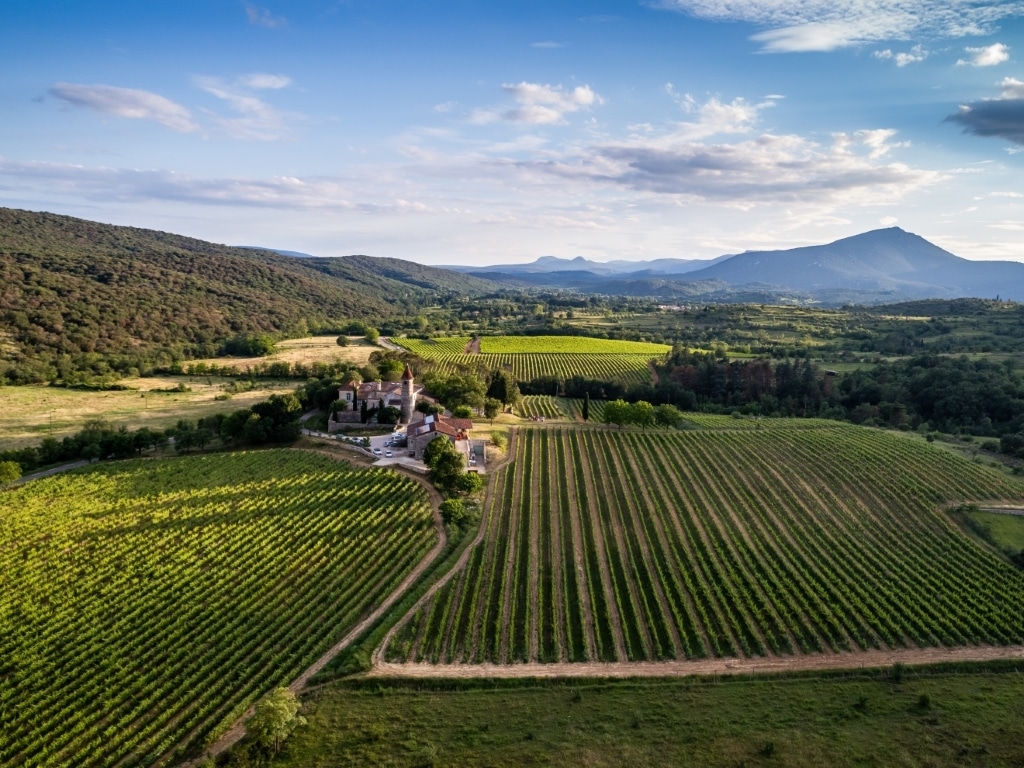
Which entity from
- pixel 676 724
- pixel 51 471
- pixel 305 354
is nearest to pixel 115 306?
pixel 305 354

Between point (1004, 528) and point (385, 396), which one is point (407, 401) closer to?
point (385, 396)

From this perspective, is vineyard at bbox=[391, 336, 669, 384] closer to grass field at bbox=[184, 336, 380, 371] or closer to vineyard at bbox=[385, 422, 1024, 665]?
grass field at bbox=[184, 336, 380, 371]

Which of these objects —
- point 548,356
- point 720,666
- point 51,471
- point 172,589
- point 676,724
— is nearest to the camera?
point 676,724

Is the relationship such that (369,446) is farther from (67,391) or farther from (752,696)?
(67,391)

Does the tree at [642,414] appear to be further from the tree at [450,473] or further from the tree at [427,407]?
the tree at [450,473]

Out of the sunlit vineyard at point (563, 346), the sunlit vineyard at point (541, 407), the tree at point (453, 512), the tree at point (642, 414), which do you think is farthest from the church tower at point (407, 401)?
the sunlit vineyard at point (563, 346)

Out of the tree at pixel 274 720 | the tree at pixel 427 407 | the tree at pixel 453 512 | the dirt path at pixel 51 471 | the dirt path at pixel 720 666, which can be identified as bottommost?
the dirt path at pixel 51 471

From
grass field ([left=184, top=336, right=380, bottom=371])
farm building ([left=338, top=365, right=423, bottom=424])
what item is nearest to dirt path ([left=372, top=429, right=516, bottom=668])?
farm building ([left=338, top=365, right=423, bottom=424])
